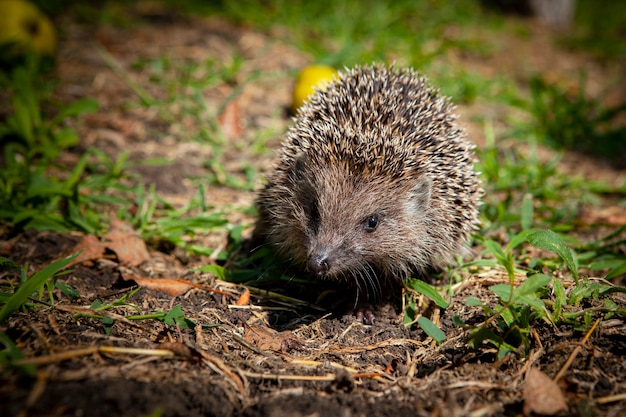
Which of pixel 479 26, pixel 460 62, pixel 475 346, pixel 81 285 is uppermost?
pixel 479 26

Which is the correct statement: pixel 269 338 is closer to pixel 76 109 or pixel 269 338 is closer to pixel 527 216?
pixel 527 216

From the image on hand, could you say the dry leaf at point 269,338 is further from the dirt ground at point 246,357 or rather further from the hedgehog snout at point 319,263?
the hedgehog snout at point 319,263

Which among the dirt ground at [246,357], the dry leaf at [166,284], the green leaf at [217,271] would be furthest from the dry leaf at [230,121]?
the dry leaf at [166,284]

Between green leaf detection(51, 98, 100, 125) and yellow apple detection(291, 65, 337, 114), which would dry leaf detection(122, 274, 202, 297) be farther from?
yellow apple detection(291, 65, 337, 114)

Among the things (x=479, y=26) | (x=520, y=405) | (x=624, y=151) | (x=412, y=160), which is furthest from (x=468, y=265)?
(x=479, y=26)

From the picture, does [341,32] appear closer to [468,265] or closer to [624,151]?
[624,151]

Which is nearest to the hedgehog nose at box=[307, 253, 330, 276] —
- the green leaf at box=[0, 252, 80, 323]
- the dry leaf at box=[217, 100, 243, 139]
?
the green leaf at box=[0, 252, 80, 323]
